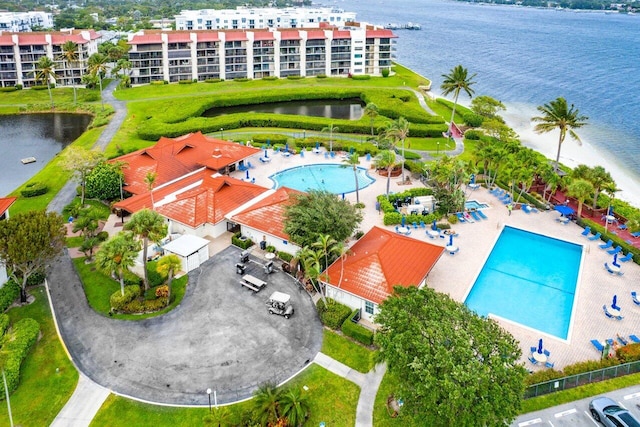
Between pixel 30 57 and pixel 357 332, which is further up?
pixel 30 57

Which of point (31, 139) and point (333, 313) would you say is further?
point (31, 139)

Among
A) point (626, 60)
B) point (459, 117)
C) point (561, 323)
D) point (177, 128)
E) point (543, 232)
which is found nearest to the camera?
point (561, 323)

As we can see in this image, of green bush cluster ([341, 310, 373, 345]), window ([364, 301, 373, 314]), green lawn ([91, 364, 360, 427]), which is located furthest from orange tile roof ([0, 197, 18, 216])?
window ([364, 301, 373, 314])

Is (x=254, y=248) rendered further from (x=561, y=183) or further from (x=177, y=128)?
(x=177, y=128)

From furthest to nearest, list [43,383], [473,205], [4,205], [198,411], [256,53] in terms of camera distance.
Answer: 1. [256,53]
2. [473,205]
3. [4,205]
4. [43,383]
5. [198,411]

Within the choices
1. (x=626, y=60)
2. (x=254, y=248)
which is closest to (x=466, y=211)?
(x=254, y=248)

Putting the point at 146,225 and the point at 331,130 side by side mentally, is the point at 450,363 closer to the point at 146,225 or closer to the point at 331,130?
the point at 146,225

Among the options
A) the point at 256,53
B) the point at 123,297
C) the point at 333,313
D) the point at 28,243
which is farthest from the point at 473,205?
the point at 256,53
